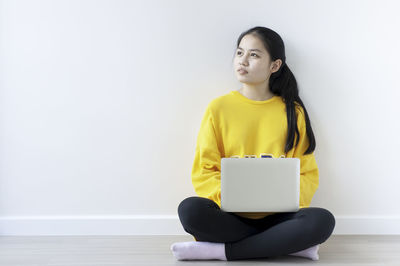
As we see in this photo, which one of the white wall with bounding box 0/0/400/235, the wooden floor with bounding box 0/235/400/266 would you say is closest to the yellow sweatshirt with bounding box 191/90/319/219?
the white wall with bounding box 0/0/400/235

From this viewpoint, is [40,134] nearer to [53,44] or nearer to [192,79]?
[53,44]

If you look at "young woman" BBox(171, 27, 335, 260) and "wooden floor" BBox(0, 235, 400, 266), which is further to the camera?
"young woman" BBox(171, 27, 335, 260)

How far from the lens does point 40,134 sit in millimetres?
1623

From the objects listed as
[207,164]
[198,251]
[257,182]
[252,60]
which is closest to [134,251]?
[198,251]

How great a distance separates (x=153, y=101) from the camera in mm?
1637

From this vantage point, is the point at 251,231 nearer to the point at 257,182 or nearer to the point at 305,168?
the point at 257,182

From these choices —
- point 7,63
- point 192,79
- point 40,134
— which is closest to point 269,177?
point 192,79

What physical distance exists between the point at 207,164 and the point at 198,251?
32 centimetres

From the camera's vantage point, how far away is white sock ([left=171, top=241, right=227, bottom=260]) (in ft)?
4.22

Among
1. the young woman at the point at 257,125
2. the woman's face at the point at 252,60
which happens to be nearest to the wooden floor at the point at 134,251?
the young woman at the point at 257,125

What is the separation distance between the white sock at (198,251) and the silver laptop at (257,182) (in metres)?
0.15

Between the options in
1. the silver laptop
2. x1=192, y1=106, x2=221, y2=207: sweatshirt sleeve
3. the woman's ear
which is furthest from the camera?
the woman's ear

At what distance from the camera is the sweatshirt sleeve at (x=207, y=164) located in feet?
4.79

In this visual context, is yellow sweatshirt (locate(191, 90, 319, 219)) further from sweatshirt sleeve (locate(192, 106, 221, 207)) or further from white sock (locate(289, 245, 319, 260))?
white sock (locate(289, 245, 319, 260))
